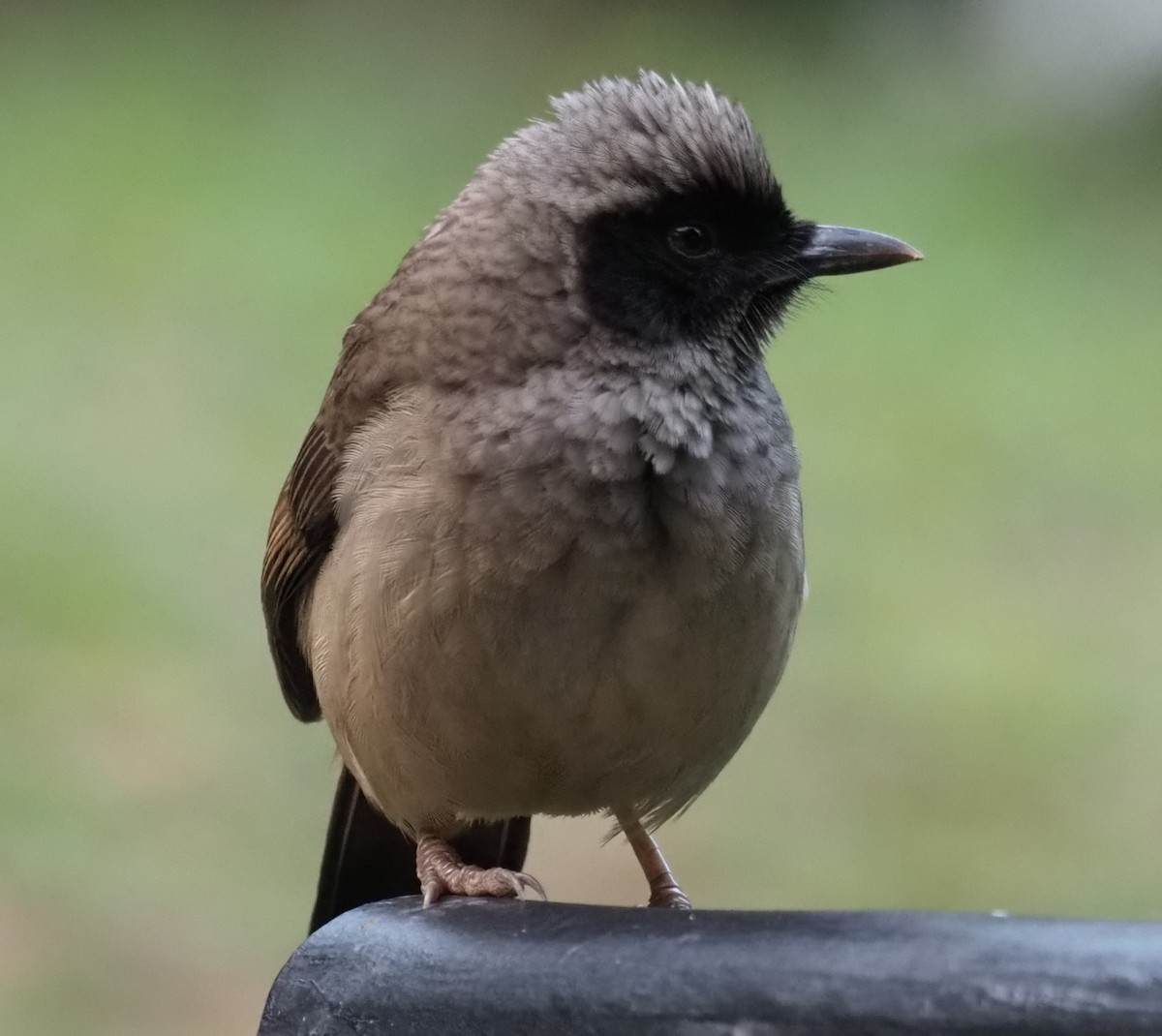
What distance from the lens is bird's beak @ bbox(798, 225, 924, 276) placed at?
366 centimetres

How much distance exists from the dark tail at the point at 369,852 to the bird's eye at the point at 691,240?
56.6 inches

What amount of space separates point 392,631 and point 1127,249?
23.8 ft

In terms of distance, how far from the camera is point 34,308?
Answer: 843 cm

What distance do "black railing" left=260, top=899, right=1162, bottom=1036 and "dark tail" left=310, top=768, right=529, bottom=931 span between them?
65.3 inches

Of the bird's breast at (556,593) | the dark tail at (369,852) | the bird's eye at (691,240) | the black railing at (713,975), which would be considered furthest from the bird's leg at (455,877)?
the bird's eye at (691,240)

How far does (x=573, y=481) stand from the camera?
326cm

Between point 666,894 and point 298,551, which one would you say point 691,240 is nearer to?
point 298,551

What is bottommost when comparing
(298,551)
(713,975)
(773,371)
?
(713,975)

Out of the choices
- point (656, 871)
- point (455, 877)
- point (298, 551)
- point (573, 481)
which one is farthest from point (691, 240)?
point (656, 871)

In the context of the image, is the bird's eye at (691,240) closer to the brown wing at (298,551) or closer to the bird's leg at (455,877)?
the brown wing at (298,551)

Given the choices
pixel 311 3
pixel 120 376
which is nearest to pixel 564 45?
pixel 311 3

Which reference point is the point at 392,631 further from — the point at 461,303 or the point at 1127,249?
the point at 1127,249

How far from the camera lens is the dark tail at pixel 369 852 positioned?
4.37 metres

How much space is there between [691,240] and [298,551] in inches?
40.4
